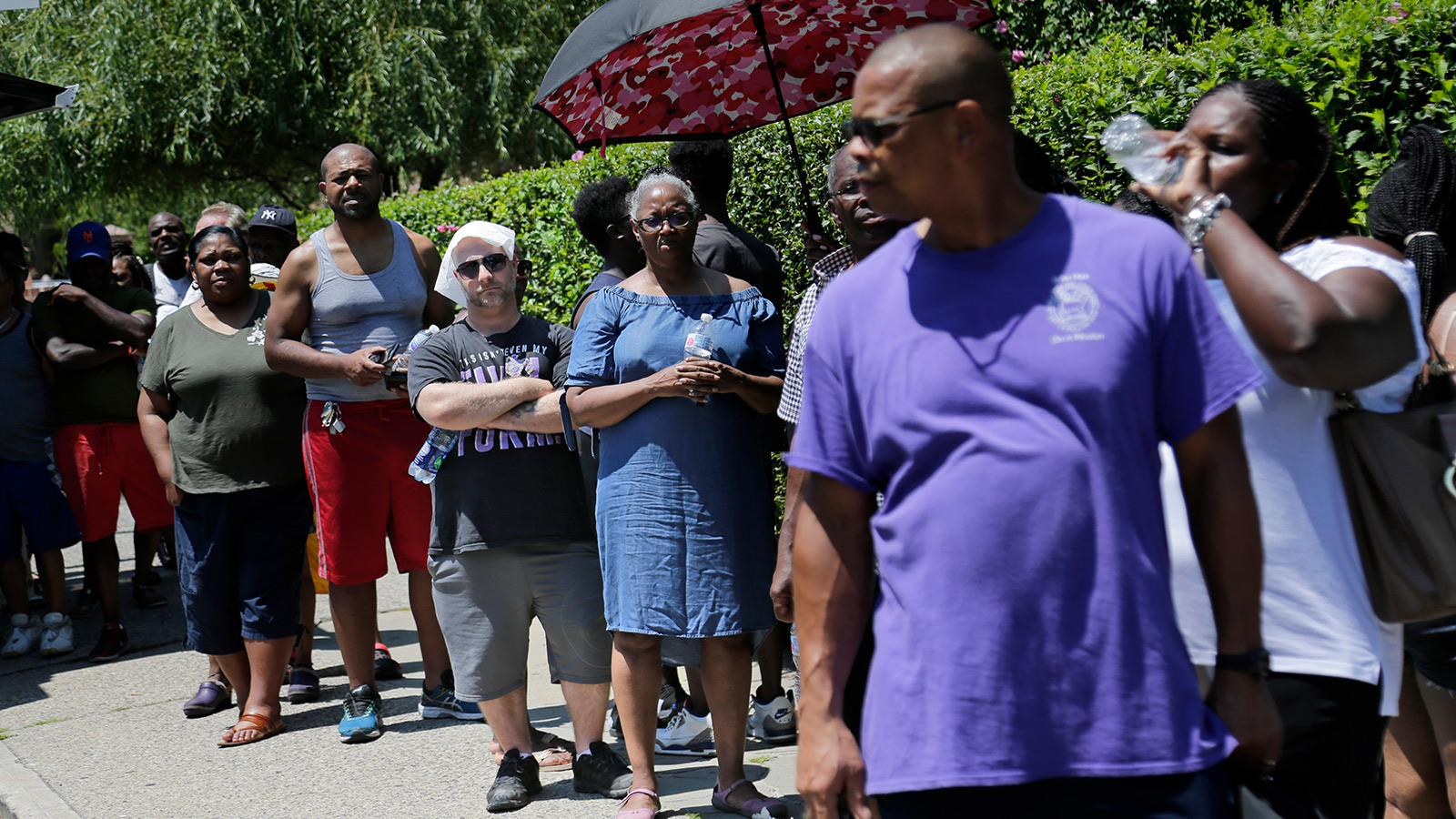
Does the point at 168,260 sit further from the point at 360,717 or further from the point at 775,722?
the point at 775,722

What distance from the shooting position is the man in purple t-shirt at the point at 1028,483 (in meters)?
1.93

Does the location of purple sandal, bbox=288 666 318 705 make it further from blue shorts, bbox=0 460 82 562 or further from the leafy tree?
the leafy tree

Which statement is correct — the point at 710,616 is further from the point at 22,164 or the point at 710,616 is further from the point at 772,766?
the point at 22,164

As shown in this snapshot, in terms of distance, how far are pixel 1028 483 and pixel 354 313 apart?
4212 mm

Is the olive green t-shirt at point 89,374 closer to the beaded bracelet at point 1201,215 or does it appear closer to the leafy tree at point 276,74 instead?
the beaded bracelet at point 1201,215

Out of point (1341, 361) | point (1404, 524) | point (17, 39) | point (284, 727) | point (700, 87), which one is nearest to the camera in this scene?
point (1341, 361)

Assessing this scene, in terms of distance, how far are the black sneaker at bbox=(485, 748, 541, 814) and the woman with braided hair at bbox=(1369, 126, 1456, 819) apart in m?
2.79

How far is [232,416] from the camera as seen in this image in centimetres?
580

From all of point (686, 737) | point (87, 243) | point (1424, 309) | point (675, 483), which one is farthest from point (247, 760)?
point (1424, 309)

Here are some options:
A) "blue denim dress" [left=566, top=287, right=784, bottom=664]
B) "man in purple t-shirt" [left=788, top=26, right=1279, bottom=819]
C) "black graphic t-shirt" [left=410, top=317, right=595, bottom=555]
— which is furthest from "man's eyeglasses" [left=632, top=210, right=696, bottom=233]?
"man in purple t-shirt" [left=788, top=26, right=1279, bottom=819]

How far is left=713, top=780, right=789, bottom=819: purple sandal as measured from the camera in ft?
13.9

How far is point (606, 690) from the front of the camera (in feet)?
15.7

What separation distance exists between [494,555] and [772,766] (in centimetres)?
131

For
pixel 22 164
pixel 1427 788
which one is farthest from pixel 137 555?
pixel 22 164
